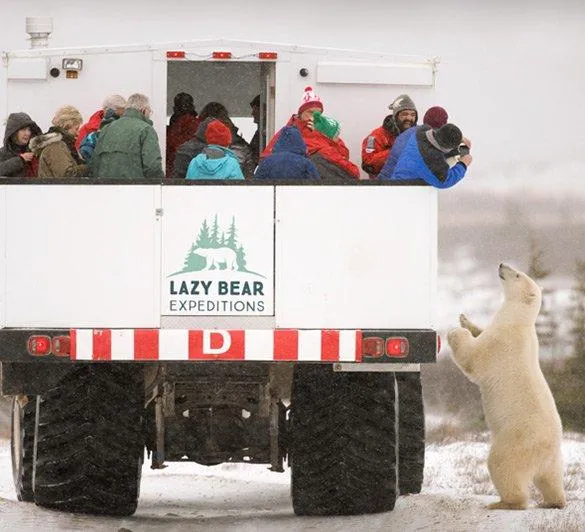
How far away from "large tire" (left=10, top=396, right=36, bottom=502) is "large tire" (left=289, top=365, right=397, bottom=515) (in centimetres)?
191

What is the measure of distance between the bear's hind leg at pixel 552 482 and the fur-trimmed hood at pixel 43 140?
3731mm

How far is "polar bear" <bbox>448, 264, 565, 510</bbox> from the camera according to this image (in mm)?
11094

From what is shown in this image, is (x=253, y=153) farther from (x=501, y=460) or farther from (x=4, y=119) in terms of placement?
(x=501, y=460)

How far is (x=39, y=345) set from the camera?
9.41m

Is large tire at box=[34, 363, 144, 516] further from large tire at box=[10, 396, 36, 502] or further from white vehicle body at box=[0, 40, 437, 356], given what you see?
large tire at box=[10, 396, 36, 502]

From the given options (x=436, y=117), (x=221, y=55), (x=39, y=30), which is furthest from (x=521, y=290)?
(x=39, y=30)

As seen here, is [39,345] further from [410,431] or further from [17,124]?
[410,431]

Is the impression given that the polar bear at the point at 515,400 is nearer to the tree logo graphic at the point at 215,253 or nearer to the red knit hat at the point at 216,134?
the red knit hat at the point at 216,134

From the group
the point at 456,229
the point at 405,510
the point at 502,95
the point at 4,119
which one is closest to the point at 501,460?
the point at 405,510

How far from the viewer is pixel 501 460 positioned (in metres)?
11.1

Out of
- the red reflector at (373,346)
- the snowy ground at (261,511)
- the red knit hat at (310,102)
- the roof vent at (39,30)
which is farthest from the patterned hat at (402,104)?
the roof vent at (39,30)

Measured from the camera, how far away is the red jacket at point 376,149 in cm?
1156

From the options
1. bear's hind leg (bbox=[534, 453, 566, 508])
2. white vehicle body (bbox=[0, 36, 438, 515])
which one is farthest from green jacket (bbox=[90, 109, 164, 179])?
bear's hind leg (bbox=[534, 453, 566, 508])

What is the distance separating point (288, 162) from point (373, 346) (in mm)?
1205
